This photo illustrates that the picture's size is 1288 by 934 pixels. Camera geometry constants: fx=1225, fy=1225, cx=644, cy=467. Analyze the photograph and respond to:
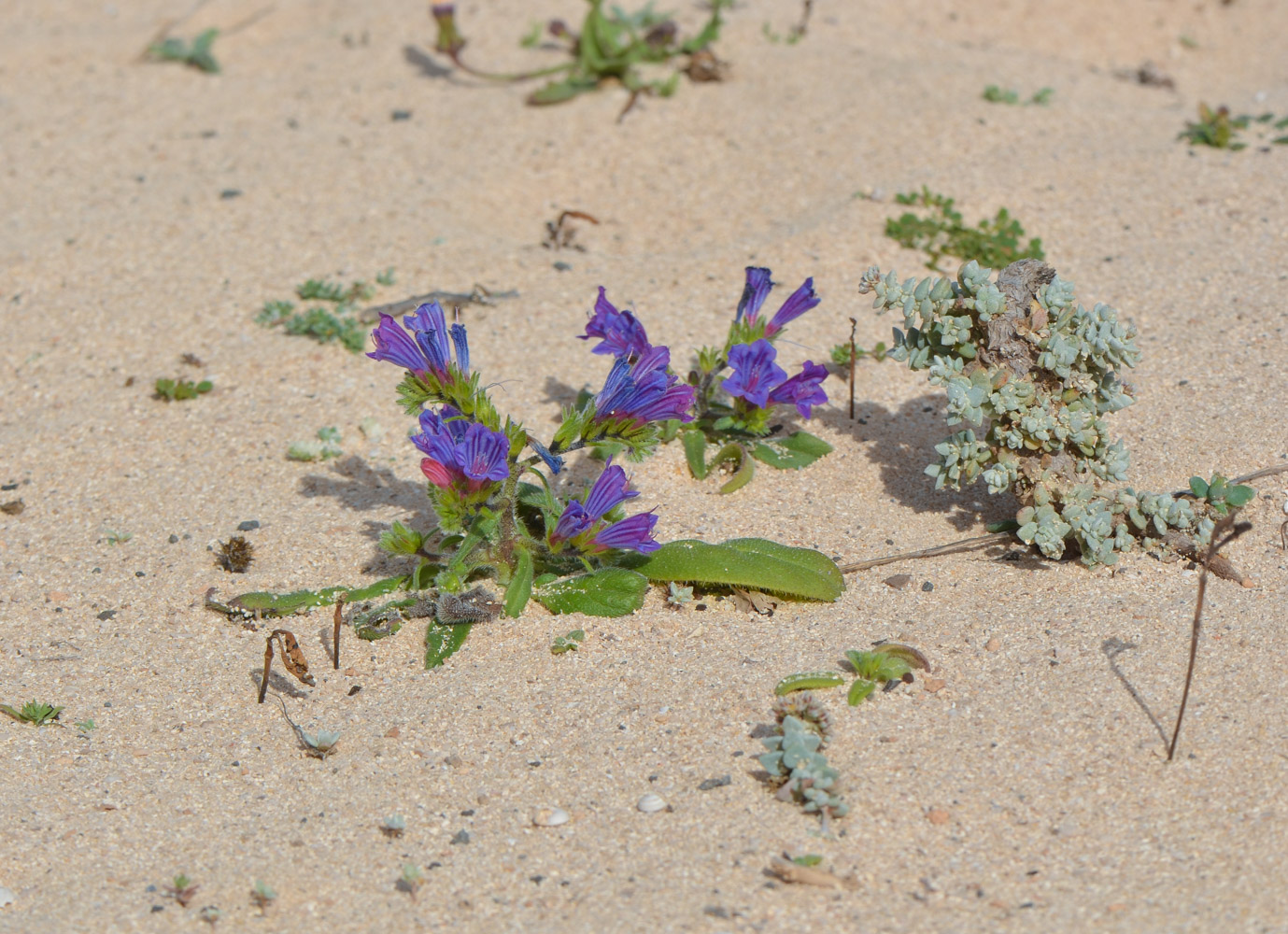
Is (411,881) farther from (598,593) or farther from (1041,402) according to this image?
(1041,402)

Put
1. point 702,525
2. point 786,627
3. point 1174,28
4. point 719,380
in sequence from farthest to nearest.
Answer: point 1174,28 → point 719,380 → point 702,525 → point 786,627

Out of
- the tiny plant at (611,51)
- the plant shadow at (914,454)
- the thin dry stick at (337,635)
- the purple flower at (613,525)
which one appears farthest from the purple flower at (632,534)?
the tiny plant at (611,51)

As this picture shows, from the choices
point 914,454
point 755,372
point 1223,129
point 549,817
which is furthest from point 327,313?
point 1223,129

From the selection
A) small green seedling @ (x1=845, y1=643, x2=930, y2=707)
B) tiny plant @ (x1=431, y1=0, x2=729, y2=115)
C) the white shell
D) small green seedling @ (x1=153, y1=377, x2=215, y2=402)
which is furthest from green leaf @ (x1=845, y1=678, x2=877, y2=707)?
tiny plant @ (x1=431, y1=0, x2=729, y2=115)

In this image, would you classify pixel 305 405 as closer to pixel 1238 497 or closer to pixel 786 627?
pixel 786 627

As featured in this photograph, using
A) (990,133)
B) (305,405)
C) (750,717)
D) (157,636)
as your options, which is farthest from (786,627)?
(990,133)

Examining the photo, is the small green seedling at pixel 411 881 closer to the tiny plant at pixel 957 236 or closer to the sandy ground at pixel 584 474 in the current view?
the sandy ground at pixel 584 474

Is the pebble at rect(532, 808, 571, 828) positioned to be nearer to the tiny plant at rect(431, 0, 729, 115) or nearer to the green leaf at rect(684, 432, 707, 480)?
the green leaf at rect(684, 432, 707, 480)
